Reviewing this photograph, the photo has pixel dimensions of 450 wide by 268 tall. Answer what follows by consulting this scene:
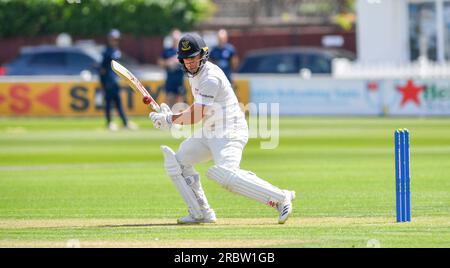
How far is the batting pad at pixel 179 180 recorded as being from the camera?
10.4m

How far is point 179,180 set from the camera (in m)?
10.5

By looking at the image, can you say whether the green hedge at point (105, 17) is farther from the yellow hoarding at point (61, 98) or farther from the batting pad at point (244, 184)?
the batting pad at point (244, 184)

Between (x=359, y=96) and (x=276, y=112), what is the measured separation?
2.05 metres

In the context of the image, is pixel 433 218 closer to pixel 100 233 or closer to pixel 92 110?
pixel 100 233

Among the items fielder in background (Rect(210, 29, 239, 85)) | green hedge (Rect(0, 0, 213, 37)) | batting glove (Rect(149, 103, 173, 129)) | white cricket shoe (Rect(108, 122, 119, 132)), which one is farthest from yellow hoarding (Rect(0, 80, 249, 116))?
batting glove (Rect(149, 103, 173, 129))

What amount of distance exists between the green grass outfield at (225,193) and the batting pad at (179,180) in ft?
0.76

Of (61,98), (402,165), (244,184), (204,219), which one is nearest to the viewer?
(402,165)

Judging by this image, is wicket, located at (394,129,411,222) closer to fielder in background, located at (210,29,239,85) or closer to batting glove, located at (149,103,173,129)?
batting glove, located at (149,103,173,129)

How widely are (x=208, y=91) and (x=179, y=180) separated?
0.89 meters

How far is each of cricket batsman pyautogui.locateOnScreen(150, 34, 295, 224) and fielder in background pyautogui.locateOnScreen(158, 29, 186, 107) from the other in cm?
1395

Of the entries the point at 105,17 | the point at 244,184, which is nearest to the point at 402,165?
the point at 244,184

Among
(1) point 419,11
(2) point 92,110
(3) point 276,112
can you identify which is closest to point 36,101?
(2) point 92,110

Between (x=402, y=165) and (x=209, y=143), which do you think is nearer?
(x=402, y=165)

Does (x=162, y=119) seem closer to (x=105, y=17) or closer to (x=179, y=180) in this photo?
(x=179, y=180)
